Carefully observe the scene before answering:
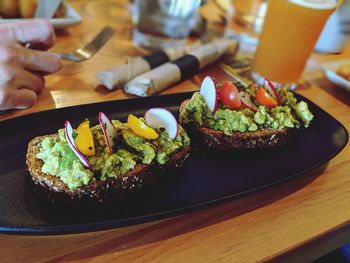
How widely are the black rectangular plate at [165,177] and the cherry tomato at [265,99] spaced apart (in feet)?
0.42

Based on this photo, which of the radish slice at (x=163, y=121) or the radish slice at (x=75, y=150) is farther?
the radish slice at (x=163, y=121)

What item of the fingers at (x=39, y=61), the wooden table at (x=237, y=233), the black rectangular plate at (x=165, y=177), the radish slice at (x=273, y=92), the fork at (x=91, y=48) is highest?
the radish slice at (x=273, y=92)

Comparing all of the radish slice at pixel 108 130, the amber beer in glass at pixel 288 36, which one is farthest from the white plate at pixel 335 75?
the radish slice at pixel 108 130

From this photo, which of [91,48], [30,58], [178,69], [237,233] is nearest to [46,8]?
[91,48]

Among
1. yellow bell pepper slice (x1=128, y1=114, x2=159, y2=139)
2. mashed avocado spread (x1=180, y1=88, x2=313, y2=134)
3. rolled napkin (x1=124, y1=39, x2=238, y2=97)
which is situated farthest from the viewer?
rolled napkin (x1=124, y1=39, x2=238, y2=97)

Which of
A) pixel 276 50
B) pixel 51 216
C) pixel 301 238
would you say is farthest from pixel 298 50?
pixel 51 216

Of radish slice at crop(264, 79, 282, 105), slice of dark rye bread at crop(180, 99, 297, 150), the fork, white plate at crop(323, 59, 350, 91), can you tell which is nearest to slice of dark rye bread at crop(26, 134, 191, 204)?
slice of dark rye bread at crop(180, 99, 297, 150)

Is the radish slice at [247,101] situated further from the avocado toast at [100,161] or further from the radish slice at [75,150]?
the radish slice at [75,150]

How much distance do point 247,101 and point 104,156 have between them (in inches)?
17.8

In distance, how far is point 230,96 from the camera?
99 cm

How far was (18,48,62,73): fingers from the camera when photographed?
1.05 metres

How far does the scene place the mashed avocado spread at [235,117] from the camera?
959mm

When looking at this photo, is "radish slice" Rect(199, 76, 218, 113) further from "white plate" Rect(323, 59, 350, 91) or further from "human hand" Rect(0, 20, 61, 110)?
"white plate" Rect(323, 59, 350, 91)

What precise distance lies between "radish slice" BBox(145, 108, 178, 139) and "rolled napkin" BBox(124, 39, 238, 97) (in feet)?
1.08
